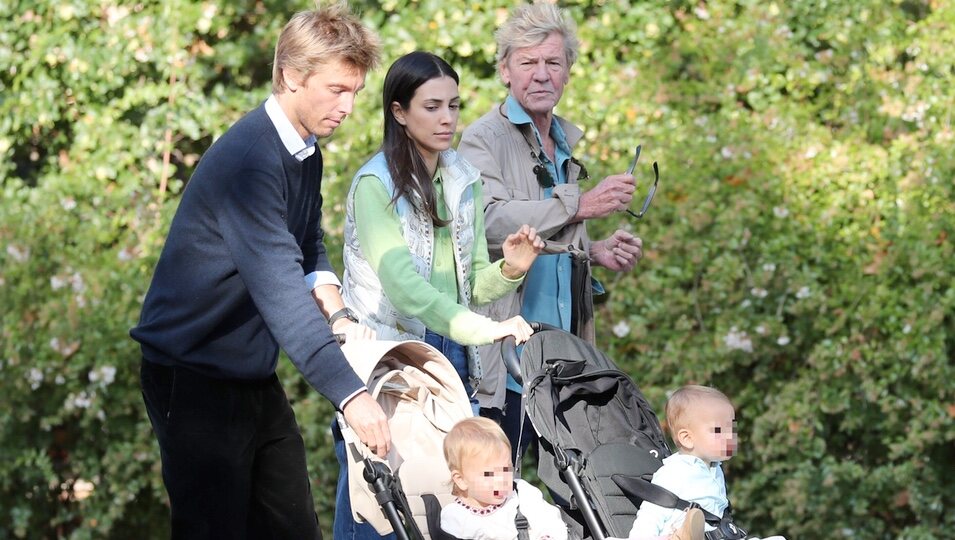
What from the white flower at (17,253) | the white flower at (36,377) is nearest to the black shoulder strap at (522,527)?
the white flower at (36,377)

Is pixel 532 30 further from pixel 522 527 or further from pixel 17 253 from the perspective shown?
pixel 17 253

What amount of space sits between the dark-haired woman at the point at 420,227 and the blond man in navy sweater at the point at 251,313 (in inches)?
7.6

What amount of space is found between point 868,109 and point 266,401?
4.10 meters

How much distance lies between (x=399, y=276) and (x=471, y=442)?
1.54 ft

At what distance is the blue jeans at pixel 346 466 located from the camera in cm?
412

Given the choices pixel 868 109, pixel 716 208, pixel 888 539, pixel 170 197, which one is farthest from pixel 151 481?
pixel 868 109

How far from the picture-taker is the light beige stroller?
3.82m

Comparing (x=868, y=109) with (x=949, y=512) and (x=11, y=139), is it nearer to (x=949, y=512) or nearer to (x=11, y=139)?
(x=949, y=512)

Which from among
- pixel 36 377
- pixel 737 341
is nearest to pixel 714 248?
pixel 737 341

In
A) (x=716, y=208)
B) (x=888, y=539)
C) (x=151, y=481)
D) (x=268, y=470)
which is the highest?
(x=268, y=470)

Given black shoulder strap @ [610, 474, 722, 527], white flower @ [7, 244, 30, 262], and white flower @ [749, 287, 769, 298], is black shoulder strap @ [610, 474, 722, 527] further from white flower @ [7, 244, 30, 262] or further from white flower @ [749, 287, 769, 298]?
white flower @ [7, 244, 30, 262]

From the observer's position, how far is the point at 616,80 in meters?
7.68

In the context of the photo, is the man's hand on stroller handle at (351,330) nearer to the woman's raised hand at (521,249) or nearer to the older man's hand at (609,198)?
the woman's raised hand at (521,249)

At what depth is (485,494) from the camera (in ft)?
12.7
